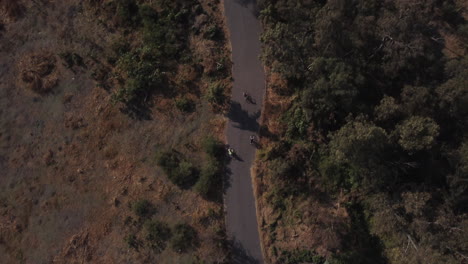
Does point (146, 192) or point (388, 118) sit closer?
point (388, 118)

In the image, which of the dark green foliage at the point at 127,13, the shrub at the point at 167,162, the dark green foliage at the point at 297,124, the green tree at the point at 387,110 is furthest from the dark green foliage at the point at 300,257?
the dark green foliage at the point at 127,13

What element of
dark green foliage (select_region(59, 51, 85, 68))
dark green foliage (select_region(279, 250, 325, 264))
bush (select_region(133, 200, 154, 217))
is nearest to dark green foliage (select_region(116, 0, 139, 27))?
dark green foliage (select_region(59, 51, 85, 68))

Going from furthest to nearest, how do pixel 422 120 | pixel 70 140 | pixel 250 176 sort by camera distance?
pixel 70 140
pixel 250 176
pixel 422 120

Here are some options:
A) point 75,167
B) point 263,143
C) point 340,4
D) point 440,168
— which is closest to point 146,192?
point 75,167

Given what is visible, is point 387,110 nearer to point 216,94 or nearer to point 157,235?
point 216,94

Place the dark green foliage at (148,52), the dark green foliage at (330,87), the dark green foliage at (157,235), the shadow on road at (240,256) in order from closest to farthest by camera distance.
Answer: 1. the dark green foliage at (330,87)
2. the shadow on road at (240,256)
3. the dark green foliage at (157,235)
4. the dark green foliage at (148,52)

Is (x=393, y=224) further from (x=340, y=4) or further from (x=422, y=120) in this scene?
(x=340, y=4)

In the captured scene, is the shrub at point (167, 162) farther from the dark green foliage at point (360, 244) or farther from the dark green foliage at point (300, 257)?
the dark green foliage at point (360, 244)
